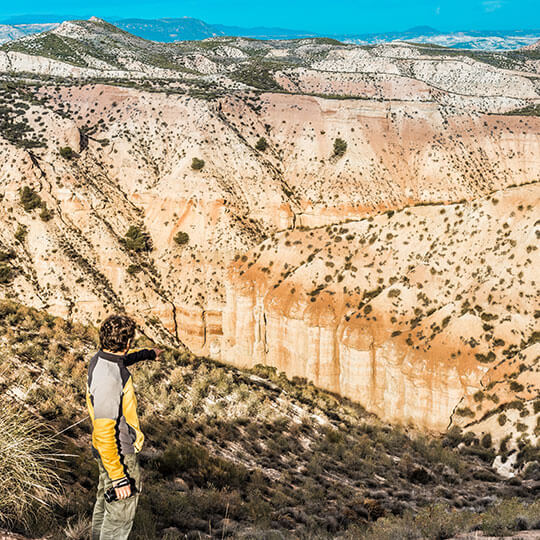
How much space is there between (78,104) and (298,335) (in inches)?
1558

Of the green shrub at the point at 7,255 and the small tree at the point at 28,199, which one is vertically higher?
the small tree at the point at 28,199

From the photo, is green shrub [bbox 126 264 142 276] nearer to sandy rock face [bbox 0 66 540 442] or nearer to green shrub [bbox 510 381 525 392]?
sandy rock face [bbox 0 66 540 442]

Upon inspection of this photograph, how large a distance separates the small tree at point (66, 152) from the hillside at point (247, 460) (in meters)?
29.4

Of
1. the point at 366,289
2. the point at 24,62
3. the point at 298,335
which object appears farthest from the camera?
the point at 24,62

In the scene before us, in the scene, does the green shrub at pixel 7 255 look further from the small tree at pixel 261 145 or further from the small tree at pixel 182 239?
the small tree at pixel 261 145

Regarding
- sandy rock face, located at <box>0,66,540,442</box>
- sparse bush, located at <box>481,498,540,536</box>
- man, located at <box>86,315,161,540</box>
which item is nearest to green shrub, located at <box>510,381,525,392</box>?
sandy rock face, located at <box>0,66,540,442</box>

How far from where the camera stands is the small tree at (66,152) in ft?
163

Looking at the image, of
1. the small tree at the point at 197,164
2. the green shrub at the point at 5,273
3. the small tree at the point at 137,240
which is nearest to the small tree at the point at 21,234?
the green shrub at the point at 5,273

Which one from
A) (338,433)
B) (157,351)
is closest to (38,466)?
(157,351)

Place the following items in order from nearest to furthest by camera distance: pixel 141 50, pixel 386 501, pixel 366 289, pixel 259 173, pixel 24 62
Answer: pixel 386 501
pixel 366 289
pixel 259 173
pixel 24 62
pixel 141 50

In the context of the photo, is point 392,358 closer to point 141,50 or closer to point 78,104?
point 78,104

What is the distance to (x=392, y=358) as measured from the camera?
27859mm

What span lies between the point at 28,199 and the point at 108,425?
42807 mm

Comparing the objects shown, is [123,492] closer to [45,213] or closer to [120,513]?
[120,513]
